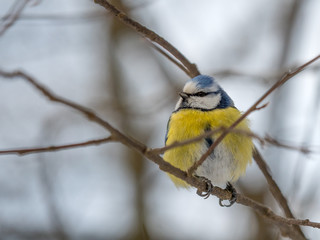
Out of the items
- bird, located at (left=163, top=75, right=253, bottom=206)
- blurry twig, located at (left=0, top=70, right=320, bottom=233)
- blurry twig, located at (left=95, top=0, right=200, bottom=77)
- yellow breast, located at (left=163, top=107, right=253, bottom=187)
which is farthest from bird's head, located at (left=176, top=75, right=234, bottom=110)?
blurry twig, located at (left=0, top=70, right=320, bottom=233)

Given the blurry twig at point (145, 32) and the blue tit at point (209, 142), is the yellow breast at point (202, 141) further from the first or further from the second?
the blurry twig at point (145, 32)

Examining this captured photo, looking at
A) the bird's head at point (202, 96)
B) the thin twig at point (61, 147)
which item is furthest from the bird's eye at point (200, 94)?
the thin twig at point (61, 147)

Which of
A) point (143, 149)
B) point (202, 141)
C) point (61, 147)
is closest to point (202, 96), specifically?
point (202, 141)

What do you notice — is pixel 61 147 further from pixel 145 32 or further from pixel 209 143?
pixel 209 143

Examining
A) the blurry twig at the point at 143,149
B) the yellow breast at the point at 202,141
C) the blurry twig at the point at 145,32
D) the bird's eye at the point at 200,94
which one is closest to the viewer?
the blurry twig at the point at 143,149

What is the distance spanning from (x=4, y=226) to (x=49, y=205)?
4.41 ft

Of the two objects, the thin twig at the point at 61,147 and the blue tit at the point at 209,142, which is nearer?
the thin twig at the point at 61,147

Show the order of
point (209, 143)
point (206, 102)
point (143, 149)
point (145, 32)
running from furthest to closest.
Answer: point (206, 102) → point (209, 143) → point (145, 32) → point (143, 149)

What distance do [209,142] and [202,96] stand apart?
0.69 m

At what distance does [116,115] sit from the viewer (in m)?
6.15

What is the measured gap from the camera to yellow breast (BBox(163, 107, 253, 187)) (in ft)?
9.91

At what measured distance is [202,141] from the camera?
297cm

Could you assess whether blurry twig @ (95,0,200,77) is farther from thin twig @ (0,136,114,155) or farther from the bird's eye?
thin twig @ (0,136,114,155)

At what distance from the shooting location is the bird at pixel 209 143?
9.93 ft
